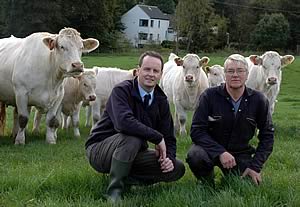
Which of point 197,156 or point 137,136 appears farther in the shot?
point 197,156

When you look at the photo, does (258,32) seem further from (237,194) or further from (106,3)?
(237,194)

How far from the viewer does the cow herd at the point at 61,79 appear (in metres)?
8.97

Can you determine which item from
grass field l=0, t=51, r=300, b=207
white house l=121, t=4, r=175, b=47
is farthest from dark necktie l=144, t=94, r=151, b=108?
white house l=121, t=4, r=175, b=47

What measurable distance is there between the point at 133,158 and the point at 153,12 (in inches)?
3747

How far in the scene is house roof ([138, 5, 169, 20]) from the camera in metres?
97.5

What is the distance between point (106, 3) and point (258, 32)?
775 inches

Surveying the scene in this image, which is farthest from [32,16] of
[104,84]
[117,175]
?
[117,175]

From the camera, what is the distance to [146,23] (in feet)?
327

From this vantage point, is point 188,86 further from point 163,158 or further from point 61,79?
point 163,158

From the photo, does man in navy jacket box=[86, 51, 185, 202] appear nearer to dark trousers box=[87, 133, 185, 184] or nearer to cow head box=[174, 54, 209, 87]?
dark trousers box=[87, 133, 185, 184]

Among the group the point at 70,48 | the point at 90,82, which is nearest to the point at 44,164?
the point at 70,48

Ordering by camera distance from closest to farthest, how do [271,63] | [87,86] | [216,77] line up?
[87,86]
[271,63]
[216,77]

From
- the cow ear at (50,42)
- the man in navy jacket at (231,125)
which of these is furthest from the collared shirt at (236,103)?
the cow ear at (50,42)

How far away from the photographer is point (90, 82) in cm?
1072
